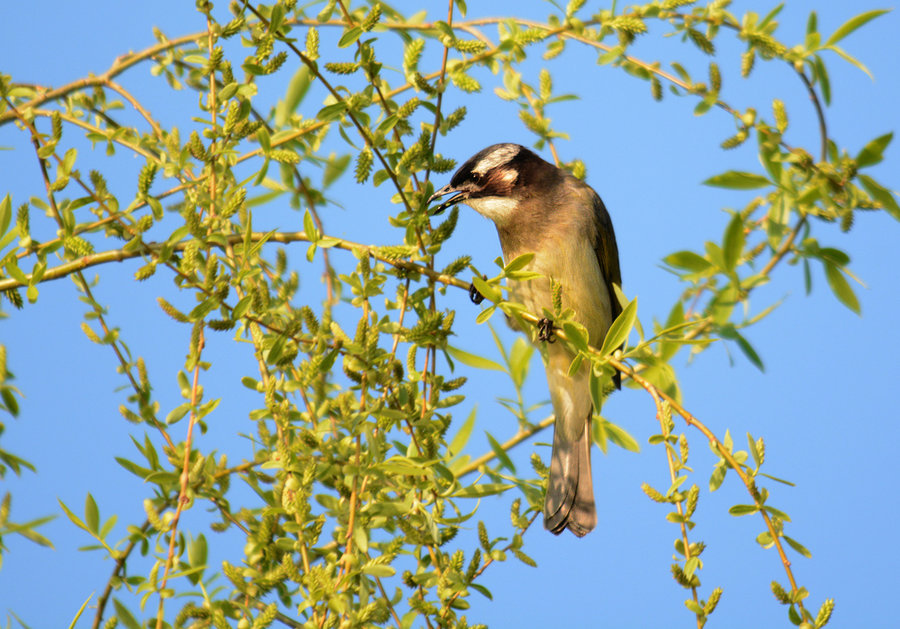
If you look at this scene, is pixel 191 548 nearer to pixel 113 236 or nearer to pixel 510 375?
pixel 113 236

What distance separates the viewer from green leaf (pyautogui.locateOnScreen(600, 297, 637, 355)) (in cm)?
189

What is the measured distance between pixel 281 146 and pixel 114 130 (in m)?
0.48

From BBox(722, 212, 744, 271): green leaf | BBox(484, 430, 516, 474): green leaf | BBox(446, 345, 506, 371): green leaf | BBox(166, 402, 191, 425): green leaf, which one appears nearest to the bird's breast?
BBox(446, 345, 506, 371): green leaf

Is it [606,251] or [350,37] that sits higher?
[606,251]

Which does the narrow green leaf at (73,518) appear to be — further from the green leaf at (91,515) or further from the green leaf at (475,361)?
the green leaf at (475,361)

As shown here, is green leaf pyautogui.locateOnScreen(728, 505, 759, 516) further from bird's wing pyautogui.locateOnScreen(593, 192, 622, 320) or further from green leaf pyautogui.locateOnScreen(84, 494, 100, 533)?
bird's wing pyautogui.locateOnScreen(593, 192, 622, 320)

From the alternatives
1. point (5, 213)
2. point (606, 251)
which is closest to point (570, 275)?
point (606, 251)

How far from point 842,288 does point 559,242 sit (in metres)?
2.03

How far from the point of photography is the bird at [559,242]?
141 inches

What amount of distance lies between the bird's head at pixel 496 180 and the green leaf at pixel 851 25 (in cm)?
197

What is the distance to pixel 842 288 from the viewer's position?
1627 mm

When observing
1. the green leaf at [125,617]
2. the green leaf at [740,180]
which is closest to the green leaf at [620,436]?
the green leaf at [740,180]

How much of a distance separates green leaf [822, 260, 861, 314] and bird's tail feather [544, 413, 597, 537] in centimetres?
157

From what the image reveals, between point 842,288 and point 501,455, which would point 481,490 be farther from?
Answer: point 842,288
